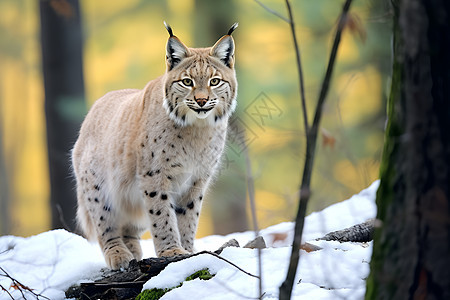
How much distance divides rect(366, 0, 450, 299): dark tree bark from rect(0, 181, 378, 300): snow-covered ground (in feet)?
1.13

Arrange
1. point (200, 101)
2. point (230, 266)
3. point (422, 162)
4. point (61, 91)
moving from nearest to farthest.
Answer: point (422, 162) → point (230, 266) → point (200, 101) → point (61, 91)

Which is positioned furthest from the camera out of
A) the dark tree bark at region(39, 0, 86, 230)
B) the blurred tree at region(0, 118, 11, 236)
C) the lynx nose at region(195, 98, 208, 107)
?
the blurred tree at region(0, 118, 11, 236)

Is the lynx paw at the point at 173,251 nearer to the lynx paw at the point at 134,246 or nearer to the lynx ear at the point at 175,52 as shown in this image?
the lynx paw at the point at 134,246

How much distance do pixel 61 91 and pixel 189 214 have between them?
14.4ft

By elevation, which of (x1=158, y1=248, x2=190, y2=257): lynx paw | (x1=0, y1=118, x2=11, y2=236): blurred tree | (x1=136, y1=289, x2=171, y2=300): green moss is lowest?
(x1=136, y1=289, x2=171, y2=300): green moss

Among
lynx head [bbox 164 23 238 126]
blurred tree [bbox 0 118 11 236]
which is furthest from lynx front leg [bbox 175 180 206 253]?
blurred tree [bbox 0 118 11 236]

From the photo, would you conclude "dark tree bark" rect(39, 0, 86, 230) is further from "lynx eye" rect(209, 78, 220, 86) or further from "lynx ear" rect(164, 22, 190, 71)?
"lynx eye" rect(209, 78, 220, 86)

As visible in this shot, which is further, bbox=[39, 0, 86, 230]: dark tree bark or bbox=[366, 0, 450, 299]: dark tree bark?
bbox=[39, 0, 86, 230]: dark tree bark

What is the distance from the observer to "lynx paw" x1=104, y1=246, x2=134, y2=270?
14.9 ft

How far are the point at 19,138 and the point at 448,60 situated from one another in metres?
19.9

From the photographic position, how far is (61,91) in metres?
8.41

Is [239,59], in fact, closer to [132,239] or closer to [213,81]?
[132,239]

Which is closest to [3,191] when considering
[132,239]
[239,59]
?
[239,59]

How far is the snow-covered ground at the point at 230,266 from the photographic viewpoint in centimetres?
300
